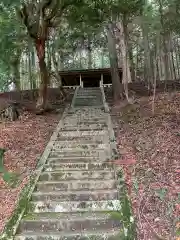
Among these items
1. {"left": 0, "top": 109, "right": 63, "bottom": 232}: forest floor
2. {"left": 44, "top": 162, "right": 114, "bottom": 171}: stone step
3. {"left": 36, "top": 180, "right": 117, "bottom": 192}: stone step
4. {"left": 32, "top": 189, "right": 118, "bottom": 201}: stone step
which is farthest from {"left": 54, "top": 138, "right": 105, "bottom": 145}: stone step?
{"left": 32, "top": 189, "right": 118, "bottom": 201}: stone step

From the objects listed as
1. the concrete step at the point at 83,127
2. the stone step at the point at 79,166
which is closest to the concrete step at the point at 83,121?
the concrete step at the point at 83,127

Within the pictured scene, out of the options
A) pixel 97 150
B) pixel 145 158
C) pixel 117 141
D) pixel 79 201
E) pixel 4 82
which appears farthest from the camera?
pixel 4 82

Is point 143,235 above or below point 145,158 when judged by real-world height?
below

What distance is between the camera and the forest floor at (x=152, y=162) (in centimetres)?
669

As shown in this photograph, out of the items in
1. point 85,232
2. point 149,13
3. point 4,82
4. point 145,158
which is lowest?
point 85,232

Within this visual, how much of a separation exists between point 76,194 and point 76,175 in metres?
0.87

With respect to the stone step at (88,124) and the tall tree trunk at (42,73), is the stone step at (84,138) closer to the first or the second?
the stone step at (88,124)

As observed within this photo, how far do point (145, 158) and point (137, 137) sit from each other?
70.1 inches

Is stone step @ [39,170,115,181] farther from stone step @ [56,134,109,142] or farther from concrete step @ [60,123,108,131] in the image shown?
concrete step @ [60,123,108,131]

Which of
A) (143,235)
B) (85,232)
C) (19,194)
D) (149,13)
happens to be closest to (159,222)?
(143,235)

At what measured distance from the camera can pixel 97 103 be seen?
17594 mm

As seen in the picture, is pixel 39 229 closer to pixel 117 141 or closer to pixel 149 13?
pixel 117 141

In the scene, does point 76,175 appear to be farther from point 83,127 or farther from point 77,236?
point 83,127

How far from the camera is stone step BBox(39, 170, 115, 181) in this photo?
8.58m
